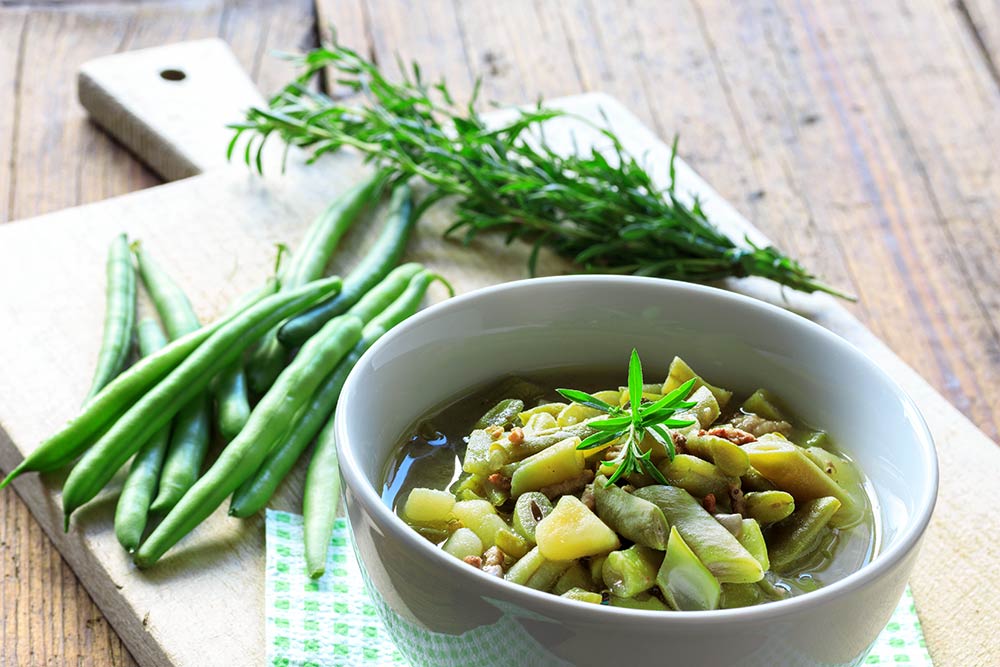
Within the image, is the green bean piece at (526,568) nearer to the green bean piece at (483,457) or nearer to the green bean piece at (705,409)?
the green bean piece at (483,457)

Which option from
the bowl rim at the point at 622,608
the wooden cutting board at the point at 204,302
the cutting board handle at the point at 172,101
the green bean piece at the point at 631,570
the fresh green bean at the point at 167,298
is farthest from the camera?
the cutting board handle at the point at 172,101

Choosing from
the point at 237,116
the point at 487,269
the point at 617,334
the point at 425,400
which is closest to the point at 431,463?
the point at 425,400

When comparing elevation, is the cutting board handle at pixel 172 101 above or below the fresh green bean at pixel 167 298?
below

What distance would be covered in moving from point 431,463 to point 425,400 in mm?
Answer: 134

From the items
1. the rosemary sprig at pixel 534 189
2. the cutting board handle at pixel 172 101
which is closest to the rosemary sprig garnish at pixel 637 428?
the rosemary sprig at pixel 534 189

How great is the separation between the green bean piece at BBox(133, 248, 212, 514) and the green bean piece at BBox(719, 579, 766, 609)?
1.05 meters

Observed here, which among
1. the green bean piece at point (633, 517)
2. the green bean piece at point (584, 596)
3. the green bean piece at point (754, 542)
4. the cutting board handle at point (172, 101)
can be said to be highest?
the green bean piece at point (633, 517)

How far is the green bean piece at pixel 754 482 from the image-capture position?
1.62 metres

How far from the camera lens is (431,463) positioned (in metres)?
1.79

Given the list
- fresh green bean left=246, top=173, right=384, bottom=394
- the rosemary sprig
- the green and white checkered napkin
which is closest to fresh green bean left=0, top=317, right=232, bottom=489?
fresh green bean left=246, top=173, right=384, bottom=394

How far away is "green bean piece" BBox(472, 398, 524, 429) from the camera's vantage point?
6.08ft

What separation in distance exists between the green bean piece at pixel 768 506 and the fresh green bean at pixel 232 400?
1.03m

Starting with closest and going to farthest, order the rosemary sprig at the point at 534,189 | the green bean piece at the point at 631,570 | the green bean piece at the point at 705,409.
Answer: the green bean piece at the point at 631,570 → the green bean piece at the point at 705,409 → the rosemary sprig at the point at 534,189

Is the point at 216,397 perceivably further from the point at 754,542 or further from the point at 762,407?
the point at 754,542
